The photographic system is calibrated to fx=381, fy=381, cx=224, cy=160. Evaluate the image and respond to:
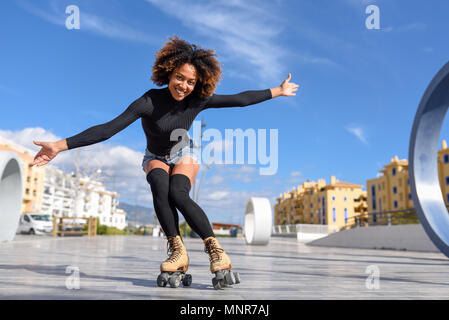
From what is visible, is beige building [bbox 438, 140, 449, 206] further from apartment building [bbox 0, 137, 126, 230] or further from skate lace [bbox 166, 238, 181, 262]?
skate lace [bbox 166, 238, 181, 262]

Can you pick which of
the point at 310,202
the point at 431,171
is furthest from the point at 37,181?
the point at 431,171

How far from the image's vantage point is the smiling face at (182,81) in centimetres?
295

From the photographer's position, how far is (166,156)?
3.15 m

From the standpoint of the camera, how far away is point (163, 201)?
9.70 feet

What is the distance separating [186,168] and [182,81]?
0.69m

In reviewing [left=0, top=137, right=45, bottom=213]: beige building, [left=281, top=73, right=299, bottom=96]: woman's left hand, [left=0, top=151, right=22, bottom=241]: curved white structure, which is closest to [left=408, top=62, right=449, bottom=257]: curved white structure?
[left=281, top=73, right=299, bottom=96]: woman's left hand

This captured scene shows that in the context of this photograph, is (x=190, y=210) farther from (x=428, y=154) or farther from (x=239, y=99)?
(x=428, y=154)

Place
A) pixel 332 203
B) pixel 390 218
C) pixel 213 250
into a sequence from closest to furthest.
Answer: pixel 213 250
pixel 390 218
pixel 332 203

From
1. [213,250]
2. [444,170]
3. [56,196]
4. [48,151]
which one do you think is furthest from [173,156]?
[56,196]

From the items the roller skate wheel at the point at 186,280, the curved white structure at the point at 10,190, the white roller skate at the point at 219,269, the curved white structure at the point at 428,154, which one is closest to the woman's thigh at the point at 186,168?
the white roller skate at the point at 219,269

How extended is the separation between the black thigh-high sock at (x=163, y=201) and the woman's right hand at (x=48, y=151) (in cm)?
72

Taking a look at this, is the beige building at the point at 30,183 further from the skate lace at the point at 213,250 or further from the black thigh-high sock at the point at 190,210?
the skate lace at the point at 213,250
